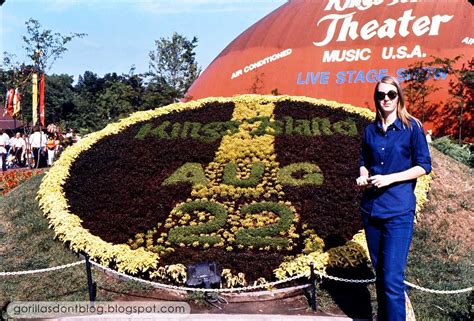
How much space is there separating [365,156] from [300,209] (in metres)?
3.24

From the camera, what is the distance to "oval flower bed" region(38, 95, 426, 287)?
6461 mm

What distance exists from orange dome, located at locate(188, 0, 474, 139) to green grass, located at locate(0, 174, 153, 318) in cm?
1010

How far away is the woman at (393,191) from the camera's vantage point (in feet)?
13.1

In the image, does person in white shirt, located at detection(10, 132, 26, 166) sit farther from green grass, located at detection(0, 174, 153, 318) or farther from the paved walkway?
the paved walkway

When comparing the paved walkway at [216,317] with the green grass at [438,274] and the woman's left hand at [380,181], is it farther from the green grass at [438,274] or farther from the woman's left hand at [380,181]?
the woman's left hand at [380,181]

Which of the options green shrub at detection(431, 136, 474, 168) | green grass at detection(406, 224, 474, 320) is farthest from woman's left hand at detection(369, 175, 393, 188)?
green shrub at detection(431, 136, 474, 168)

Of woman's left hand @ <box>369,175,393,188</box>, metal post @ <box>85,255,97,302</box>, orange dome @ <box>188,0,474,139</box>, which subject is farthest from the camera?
orange dome @ <box>188,0,474,139</box>

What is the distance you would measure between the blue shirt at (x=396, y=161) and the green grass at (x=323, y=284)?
1.29 metres

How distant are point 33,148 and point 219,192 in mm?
12292

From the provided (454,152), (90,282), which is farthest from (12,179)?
(454,152)

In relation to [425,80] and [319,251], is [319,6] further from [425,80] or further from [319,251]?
[319,251]

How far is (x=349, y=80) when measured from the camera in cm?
1847

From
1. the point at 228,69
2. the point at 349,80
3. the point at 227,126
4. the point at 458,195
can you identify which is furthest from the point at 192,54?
the point at 458,195

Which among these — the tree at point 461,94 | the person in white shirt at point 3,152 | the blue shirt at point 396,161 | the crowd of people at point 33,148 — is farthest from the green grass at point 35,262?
the tree at point 461,94
